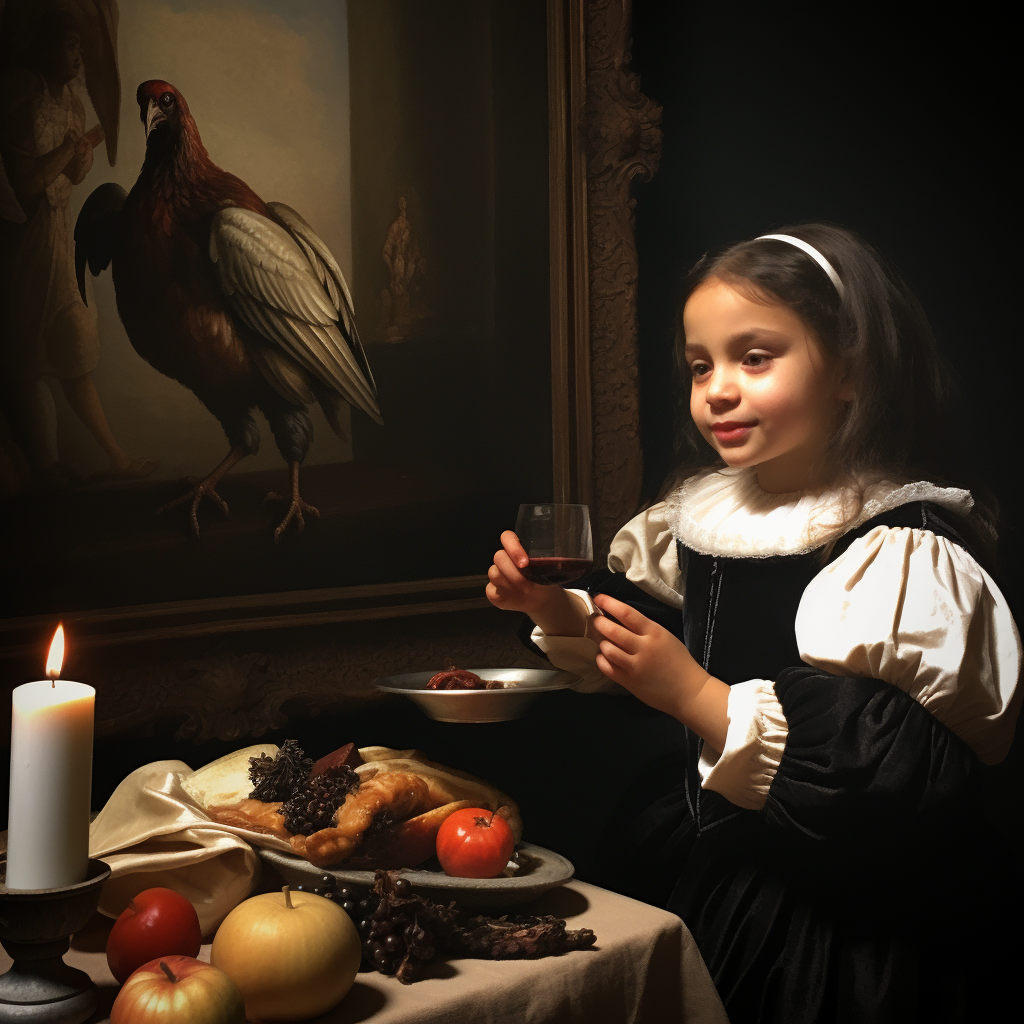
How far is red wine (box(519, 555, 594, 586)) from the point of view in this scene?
4.65ft

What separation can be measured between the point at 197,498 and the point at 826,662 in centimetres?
98

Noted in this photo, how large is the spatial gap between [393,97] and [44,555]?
3.21ft

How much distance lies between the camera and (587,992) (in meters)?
1.16

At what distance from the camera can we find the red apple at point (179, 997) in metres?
0.91

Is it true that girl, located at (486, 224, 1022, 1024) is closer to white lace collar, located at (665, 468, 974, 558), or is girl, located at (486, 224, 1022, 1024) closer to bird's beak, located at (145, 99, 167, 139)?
white lace collar, located at (665, 468, 974, 558)

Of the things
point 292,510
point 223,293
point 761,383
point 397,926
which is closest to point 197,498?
point 292,510

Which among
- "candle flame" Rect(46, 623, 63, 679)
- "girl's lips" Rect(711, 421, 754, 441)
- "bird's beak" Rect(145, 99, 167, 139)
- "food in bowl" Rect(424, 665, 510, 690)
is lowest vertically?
"food in bowl" Rect(424, 665, 510, 690)

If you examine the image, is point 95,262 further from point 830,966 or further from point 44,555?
point 830,966

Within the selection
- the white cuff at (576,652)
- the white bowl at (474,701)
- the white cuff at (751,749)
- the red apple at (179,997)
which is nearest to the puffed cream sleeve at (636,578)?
the white cuff at (576,652)

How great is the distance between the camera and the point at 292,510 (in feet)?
5.49

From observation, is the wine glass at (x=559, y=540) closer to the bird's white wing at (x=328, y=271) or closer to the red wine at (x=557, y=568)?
the red wine at (x=557, y=568)

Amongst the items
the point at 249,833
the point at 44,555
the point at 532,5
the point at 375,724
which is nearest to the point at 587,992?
the point at 249,833

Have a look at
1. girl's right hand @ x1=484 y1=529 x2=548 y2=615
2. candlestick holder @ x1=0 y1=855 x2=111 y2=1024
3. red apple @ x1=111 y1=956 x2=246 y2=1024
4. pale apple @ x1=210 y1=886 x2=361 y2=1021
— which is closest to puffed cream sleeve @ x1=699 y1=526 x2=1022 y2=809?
girl's right hand @ x1=484 y1=529 x2=548 y2=615

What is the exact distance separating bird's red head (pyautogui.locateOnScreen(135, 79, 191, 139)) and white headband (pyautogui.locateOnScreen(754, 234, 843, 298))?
92 centimetres
